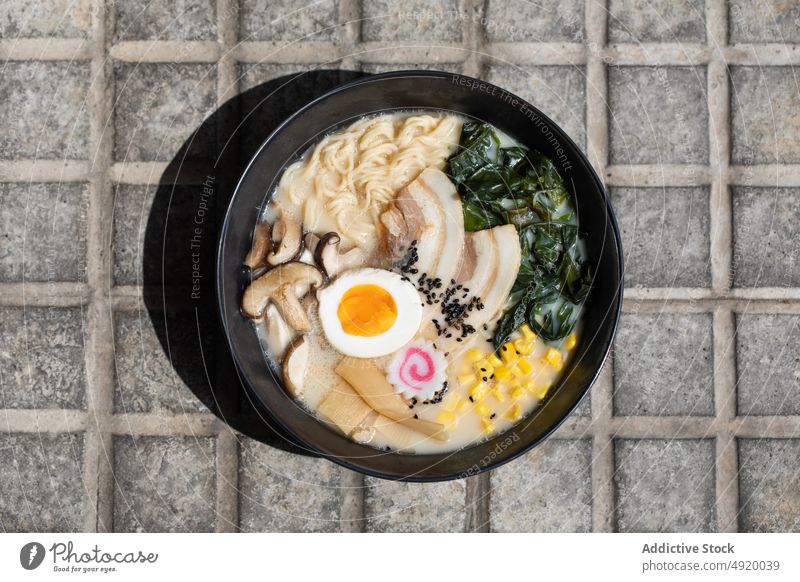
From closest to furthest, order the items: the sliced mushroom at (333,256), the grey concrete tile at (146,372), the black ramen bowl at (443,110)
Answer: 1. the black ramen bowl at (443,110)
2. the sliced mushroom at (333,256)
3. the grey concrete tile at (146,372)

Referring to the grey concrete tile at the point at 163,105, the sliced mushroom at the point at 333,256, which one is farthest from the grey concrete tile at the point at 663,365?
the grey concrete tile at the point at 163,105

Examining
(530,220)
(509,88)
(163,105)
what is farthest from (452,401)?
(163,105)

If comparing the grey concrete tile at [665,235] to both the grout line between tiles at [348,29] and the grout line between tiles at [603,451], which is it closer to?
the grout line between tiles at [603,451]

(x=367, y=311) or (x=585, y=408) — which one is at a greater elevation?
(x=367, y=311)

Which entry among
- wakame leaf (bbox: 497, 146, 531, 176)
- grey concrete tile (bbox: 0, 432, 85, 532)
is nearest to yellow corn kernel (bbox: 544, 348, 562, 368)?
wakame leaf (bbox: 497, 146, 531, 176)

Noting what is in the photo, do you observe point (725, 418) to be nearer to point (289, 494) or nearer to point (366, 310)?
point (366, 310)

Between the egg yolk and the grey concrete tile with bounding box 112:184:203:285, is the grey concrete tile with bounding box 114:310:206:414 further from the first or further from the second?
the egg yolk
